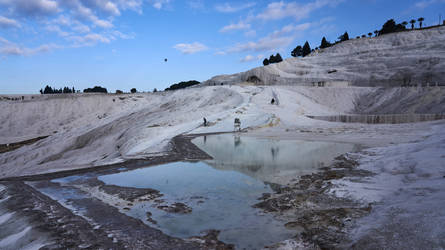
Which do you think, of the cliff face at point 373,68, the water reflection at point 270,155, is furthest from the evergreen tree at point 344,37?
the water reflection at point 270,155

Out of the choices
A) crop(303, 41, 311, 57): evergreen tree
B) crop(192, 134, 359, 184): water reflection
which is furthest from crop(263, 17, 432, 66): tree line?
crop(192, 134, 359, 184): water reflection

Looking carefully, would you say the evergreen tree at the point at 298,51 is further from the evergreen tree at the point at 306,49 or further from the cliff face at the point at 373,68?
the cliff face at the point at 373,68

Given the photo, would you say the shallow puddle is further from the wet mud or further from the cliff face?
the cliff face

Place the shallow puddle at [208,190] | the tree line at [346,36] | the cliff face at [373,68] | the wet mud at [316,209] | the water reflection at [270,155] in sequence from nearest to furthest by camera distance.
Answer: the wet mud at [316,209]
the shallow puddle at [208,190]
the water reflection at [270,155]
the cliff face at [373,68]
the tree line at [346,36]

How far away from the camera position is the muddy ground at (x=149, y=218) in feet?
12.6

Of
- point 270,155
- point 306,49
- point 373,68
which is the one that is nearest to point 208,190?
point 270,155

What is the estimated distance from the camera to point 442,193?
173 inches

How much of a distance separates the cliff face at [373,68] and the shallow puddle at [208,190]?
114ft

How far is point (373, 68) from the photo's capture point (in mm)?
46500

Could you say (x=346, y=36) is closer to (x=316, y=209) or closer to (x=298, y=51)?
(x=298, y=51)

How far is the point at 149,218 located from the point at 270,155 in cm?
628

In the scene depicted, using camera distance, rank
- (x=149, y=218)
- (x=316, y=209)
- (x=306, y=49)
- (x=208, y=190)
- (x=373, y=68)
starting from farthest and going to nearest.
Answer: (x=306, y=49) → (x=373, y=68) → (x=208, y=190) → (x=316, y=209) → (x=149, y=218)

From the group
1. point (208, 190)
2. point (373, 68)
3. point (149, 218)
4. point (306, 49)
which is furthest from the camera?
point (306, 49)

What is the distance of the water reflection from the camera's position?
7.94 m
